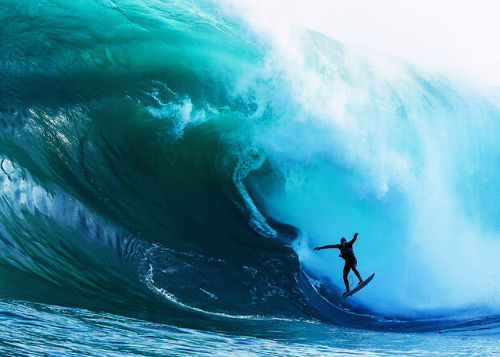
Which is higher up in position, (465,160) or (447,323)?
(465,160)

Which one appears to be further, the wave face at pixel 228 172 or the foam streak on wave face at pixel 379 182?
the foam streak on wave face at pixel 379 182

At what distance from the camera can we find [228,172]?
30.6ft

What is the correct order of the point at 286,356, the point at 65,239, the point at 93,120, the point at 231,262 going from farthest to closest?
the point at 93,120, the point at 231,262, the point at 65,239, the point at 286,356

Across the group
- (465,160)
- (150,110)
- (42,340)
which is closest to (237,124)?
(150,110)

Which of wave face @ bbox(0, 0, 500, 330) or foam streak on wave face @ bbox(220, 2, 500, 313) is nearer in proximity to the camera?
wave face @ bbox(0, 0, 500, 330)

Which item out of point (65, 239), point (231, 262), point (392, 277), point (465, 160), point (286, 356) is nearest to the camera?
point (286, 356)

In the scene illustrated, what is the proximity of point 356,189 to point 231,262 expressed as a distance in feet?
9.81

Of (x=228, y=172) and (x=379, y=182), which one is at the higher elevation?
(x=379, y=182)

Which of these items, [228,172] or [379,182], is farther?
[379,182]

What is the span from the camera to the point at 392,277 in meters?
9.46

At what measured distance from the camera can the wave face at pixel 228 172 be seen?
7508 millimetres

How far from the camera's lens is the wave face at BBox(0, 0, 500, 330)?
7508 millimetres

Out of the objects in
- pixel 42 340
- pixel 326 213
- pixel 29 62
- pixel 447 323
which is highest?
pixel 29 62

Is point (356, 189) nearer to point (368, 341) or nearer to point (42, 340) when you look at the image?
point (368, 341)
